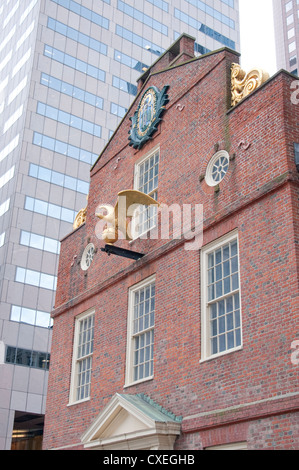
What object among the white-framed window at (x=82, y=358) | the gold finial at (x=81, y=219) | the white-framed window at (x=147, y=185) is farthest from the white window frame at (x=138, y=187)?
the gold finial at (x=81, y=219)

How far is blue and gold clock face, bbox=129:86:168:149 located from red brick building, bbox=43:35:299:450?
0.06m

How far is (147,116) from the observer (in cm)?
1806

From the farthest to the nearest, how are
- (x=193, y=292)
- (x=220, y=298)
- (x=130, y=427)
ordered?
(x=130, y=427)
(x=193, y=292)
(x=220, y=298)

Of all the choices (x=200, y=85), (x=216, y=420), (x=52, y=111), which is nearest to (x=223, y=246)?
(x=216, y=420)

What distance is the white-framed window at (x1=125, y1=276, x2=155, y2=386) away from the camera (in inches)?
599

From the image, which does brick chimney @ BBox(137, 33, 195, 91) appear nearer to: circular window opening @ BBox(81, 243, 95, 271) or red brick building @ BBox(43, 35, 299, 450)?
red brick building @ BBox(43, 35, 299, 450)

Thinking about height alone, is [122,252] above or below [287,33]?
below

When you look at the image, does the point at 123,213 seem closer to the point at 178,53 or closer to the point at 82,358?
the point at 82,358

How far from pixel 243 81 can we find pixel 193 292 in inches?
199

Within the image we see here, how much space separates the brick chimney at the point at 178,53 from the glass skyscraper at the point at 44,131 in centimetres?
3208

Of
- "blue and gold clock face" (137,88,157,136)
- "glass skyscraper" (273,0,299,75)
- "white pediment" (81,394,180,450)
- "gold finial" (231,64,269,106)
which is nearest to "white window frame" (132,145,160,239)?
"blue and gold clock face" (137,88,157,136)

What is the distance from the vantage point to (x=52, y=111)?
56.4 metres

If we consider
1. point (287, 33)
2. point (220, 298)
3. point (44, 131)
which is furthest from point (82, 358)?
point (287, 33)

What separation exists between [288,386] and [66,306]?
10.2m
